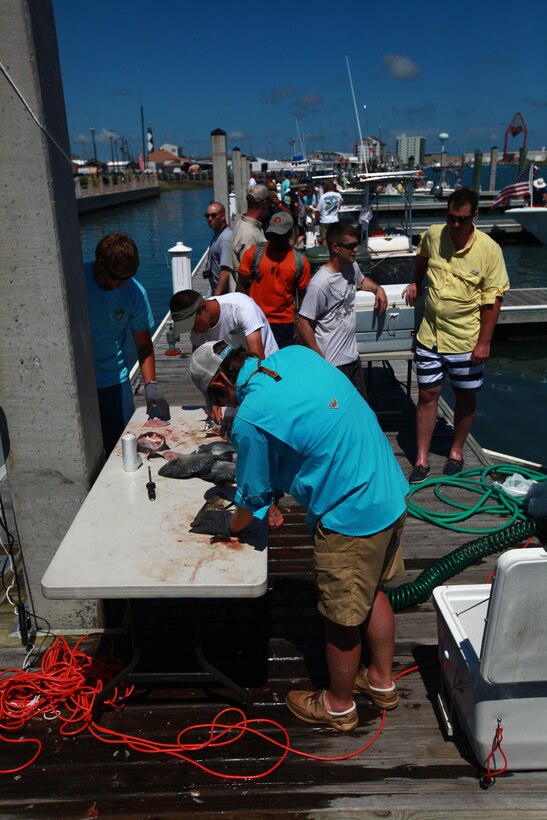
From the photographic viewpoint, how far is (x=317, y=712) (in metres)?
2.67

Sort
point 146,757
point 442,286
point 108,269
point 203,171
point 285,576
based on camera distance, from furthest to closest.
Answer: point 203,171
point 442,286
point 285,576
point 108,269
point 146,757

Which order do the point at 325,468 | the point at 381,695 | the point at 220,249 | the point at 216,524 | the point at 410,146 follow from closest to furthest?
the point at 325,468 → the point at 216,524 → the point at 381,695 → the point at 220,249 → the point at 410,146

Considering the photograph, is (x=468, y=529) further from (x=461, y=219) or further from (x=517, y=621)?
(x=517, y=621)

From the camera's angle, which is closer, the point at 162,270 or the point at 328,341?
the point at 328,341

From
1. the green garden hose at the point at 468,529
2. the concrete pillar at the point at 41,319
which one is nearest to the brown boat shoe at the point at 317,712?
the green garden hose at the point at 468,529

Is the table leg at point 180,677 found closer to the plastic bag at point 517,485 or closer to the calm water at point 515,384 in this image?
the plastic bag at point 517,485

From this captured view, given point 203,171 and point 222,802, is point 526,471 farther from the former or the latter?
point 203,171

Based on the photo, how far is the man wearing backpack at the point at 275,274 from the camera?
204 inches

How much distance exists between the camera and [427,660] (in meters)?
3.08

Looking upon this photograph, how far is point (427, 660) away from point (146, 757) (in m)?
1.34

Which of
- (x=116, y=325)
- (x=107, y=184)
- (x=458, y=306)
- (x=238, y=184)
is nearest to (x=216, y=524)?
(x=116, y=325)

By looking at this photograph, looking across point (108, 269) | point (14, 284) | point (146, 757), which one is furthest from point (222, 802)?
point (108, 269)

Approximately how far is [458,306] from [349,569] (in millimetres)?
2628

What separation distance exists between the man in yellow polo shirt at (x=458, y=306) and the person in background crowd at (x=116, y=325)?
193 cm
